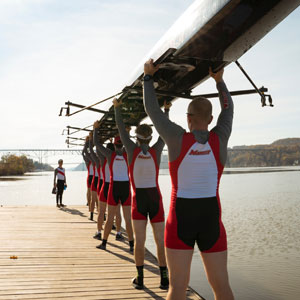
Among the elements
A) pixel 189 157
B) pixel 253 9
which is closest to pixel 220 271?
pixel 189 157

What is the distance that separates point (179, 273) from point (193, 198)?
49cm

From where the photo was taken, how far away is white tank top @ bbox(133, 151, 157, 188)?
411 centimetres

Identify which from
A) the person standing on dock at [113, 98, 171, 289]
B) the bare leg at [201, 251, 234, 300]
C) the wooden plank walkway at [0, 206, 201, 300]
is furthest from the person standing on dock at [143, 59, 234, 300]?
the wooden plank walkway at [0, 206, 201, 300]

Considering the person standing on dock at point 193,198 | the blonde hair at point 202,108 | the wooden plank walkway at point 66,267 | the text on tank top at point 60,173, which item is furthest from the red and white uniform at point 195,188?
the text on tank top at point 60,173

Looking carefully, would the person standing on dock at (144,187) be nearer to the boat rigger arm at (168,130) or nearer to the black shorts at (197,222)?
the boat rigger arm at (168,130)

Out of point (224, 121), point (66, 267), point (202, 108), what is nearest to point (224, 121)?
point (224, 121)

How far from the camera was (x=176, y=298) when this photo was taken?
7.24 feet

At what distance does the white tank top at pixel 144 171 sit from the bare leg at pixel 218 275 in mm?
1960

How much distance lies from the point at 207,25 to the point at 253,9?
1.34ft

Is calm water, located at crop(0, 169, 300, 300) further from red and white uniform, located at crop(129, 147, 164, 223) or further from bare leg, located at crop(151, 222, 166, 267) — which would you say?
red and white uniform, located at crop(129, 147, 164, 223)

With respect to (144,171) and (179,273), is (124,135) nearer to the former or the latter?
(144,171)

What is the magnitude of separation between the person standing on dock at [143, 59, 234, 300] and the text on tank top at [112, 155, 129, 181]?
3543 millimetres

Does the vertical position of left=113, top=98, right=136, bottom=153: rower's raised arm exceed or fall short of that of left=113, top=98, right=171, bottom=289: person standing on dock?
it exceeds it

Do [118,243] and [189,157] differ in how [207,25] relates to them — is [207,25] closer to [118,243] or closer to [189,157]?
[189,157]
